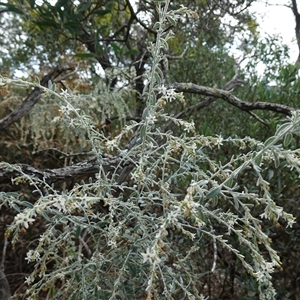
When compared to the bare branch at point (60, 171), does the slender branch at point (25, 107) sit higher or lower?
higher

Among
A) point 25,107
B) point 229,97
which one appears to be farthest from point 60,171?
point 229,97

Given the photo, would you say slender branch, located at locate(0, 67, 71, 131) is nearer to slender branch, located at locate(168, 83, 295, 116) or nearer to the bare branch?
the bare branch

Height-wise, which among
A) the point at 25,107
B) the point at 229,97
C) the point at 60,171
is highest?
the point at 229,97

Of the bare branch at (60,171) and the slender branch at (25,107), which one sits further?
the slender branch at (25,107)

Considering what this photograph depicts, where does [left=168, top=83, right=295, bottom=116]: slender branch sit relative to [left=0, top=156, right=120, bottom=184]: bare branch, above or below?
above

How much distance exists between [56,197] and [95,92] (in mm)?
1261

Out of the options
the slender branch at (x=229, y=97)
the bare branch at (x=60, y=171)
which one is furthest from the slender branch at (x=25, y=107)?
the slender branch at (x=229, y=97)

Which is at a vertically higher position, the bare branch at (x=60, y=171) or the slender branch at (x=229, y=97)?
the slender branch at (x=229, y=97)

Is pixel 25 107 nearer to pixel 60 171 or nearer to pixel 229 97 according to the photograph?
pixel 60 171

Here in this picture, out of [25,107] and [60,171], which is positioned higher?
[25,107]

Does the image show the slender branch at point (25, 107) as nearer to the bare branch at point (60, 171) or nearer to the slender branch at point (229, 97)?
the bare branch at point (60, 171)

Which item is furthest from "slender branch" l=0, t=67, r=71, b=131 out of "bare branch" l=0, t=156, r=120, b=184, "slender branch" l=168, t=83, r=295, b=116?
"slender branch" l=168, t=83, r=295, b=116

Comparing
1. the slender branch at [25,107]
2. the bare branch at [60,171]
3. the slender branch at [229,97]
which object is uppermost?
the slender branch at [229,97]

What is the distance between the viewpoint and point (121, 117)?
5.82 feet
